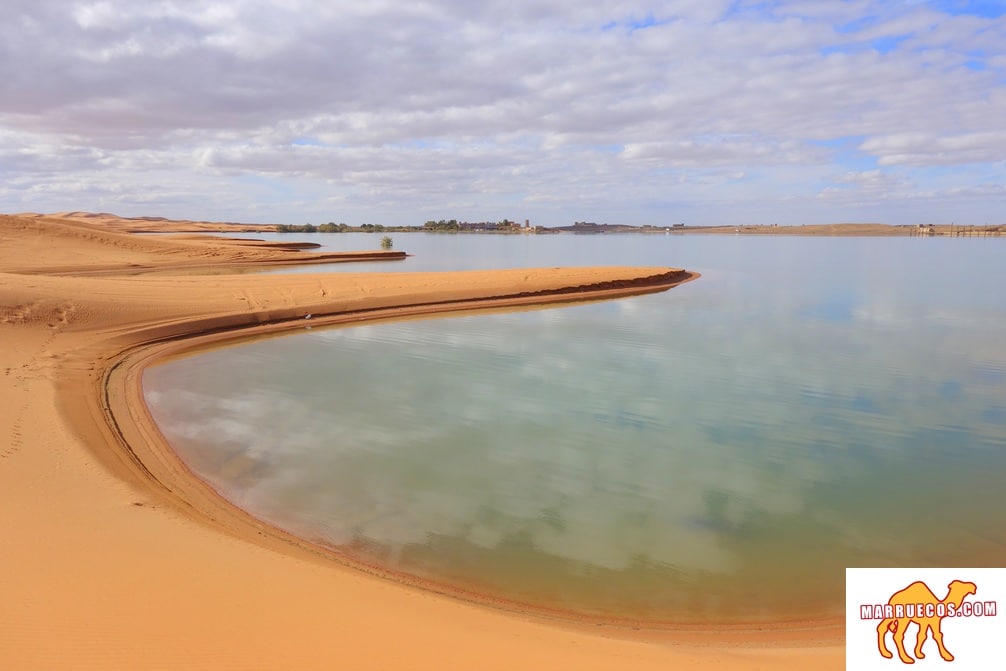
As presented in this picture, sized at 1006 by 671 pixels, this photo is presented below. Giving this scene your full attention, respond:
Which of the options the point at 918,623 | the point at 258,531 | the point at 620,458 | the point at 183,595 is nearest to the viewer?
the point at 918,623

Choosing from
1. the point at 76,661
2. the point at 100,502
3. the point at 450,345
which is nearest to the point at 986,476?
the point at 76,661

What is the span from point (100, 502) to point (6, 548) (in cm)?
129

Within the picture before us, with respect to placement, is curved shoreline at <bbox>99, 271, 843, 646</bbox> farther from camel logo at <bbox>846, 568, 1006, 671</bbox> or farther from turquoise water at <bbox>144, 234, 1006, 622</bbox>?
camel logo at <bbox>846, 568, 1006, 671</bbox>

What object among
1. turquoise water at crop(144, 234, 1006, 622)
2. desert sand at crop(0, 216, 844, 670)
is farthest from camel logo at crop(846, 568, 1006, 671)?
turquoise water at crop(144, 234, 1006, 622)

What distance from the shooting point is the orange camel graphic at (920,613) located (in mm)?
3891

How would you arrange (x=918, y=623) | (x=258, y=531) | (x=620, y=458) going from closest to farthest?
(x=918, y=623)
(x=258, y=531)
(x=620, y=458)

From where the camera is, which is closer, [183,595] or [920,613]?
[920,613]

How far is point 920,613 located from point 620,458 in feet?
15.7

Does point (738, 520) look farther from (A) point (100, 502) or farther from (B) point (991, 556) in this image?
(A) point (100, 502)

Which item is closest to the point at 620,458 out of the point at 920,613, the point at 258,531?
the point at 920,613

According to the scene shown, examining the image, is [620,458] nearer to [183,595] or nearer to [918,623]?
[918,623]

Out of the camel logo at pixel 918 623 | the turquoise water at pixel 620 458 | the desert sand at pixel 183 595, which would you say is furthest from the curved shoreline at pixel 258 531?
the camel logo at pixel 918 623

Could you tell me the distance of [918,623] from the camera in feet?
13.1

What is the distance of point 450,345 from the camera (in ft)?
58.3
